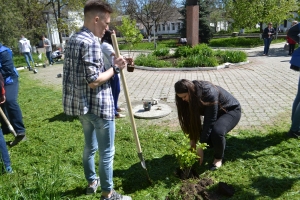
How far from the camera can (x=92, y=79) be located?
6.57 feet

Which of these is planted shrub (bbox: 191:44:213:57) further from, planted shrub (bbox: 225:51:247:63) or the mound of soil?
the mound of soil

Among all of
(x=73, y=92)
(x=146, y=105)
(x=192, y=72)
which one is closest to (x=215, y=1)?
(x=192, y=72)

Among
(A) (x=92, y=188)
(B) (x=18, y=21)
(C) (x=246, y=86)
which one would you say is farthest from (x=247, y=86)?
(B) (x=18, y=21)

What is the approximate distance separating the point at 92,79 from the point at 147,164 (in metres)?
1.74

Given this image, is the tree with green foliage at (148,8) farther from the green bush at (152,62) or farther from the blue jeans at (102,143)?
the blue jeans at (102,143)

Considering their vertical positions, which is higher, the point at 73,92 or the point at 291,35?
the point at 291,35

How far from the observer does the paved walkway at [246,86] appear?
16.6 ft

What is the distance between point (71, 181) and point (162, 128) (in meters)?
1.95

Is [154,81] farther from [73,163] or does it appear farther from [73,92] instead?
[73,92]

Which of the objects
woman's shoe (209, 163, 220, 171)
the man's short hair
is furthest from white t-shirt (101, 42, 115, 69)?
woman's shoe (209, 163, 220, 171)

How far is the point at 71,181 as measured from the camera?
303 centimetres

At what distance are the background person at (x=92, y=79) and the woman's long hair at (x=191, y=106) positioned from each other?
84cm

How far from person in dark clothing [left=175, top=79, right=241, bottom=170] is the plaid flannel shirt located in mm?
989

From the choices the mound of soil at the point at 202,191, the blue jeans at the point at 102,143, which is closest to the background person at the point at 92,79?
the blue jeans at the point at 102,143
